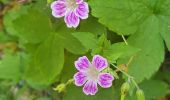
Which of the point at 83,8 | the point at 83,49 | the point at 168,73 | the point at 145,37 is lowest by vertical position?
the point at 168,73

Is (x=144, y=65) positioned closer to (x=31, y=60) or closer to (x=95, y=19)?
(x=95, y=19)

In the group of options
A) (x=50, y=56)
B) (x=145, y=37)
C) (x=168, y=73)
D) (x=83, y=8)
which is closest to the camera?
(x=83, y=8)

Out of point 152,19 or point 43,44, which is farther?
point 43,44

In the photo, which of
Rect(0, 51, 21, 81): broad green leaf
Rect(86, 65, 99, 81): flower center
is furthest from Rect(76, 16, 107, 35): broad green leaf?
Rect(0, 51, 21, 81): broad green leaf

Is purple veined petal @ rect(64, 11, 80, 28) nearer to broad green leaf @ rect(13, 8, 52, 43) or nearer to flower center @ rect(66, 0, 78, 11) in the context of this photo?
flower center @ rect(66, 0, 78, 11)

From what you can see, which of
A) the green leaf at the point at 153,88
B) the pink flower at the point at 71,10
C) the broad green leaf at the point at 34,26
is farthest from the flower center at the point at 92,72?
the green leaf at the point at 153,88

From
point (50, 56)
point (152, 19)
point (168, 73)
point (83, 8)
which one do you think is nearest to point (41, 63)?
point (50, 56)

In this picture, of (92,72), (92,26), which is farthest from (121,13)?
(92,72)
